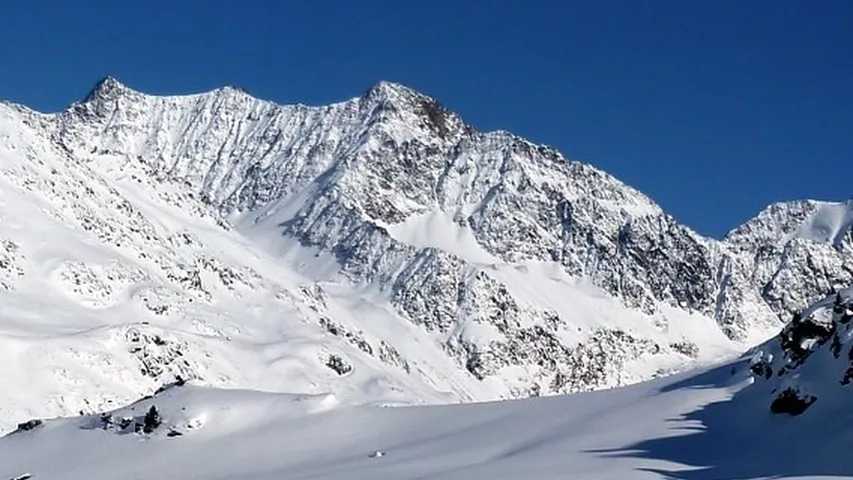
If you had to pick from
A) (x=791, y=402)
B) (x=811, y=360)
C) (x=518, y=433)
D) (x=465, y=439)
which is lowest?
(x=791, y=402)

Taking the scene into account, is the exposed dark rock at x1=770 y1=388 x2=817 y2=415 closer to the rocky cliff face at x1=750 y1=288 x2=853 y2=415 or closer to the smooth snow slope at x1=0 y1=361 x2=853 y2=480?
the rocky cliff face at x1=750 y1=288 x2=853 y2=415

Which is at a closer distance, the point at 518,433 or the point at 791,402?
the point at 791,402

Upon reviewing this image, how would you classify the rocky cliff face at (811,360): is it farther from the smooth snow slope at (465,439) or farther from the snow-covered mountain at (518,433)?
the smooth snow slope at (465,439)

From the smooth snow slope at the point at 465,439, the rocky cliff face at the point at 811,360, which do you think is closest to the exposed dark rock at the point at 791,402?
the rocky cliff face at the point at 811,360

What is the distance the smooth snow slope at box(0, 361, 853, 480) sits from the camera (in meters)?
34.1

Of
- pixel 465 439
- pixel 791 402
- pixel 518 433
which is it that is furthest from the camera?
pixel 465 439

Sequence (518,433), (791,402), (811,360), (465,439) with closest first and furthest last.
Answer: (791,402), (811,360), (518,433), (465,439)

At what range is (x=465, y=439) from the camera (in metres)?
43.3

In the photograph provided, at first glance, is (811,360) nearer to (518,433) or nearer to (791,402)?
(791,402)

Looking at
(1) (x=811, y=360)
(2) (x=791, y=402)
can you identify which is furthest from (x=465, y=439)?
(1) (x=811, y=360)

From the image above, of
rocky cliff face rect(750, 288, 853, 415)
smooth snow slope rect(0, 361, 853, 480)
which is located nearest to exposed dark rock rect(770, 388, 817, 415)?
rocky cliff face rect(750, 288, 853, 415)

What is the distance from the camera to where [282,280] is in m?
188

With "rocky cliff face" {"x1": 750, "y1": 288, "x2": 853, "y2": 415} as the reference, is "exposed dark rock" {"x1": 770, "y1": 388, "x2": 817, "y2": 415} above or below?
below

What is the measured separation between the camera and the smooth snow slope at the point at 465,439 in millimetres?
34125
